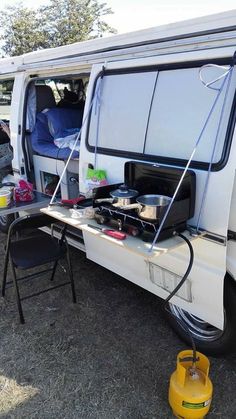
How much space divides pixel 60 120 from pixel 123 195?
2395 millimetres

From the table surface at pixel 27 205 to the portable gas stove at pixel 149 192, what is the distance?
1299 mm

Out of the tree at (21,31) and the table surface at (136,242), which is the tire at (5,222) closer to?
the table surface at (136,242)

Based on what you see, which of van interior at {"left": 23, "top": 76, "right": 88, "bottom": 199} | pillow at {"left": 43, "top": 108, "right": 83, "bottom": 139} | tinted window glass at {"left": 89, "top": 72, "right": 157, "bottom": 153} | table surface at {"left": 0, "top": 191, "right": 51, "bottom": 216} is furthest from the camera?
pillow at {"left": 43, "top": 108, "right": 83, "bottom": 139}

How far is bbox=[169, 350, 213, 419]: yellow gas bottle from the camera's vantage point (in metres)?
1.91

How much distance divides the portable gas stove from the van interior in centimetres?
138

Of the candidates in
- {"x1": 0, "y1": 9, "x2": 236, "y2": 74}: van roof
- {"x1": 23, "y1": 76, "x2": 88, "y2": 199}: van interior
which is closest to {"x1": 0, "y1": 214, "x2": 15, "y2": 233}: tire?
{"x1": 23, "y1": 76, "x2": 88, "y2": 199}: van interior

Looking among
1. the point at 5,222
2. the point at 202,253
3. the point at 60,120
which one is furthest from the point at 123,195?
the point at 5,222

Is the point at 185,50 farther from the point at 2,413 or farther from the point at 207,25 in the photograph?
the point at 2,413

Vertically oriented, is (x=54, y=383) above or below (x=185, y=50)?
below

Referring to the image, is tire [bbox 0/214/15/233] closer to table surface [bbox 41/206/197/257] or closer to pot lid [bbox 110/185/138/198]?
table surface [bbox 41/206/197/257]

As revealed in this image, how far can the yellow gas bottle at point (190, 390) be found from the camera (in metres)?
1.91

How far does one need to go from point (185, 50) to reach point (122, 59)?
57cm

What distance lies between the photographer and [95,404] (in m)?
2.09

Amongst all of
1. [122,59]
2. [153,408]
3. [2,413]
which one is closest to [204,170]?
[122,59]
